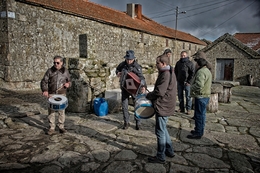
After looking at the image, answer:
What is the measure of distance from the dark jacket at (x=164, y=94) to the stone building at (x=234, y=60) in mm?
16915

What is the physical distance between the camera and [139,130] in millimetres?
4695

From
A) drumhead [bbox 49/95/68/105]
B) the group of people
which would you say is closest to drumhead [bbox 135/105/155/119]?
the group of people

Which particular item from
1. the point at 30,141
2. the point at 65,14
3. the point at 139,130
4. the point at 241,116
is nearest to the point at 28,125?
the point at 30,141

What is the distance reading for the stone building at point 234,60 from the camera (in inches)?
651

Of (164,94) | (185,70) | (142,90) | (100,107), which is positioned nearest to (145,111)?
(164,94)

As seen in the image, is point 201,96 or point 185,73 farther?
point 185,73

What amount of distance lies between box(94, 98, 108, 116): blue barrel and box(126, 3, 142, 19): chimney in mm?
19112

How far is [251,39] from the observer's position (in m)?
25.6

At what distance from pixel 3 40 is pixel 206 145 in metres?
10.7

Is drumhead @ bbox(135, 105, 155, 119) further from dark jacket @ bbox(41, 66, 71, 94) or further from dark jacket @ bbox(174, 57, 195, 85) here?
dark jacket @ bbox(174, 57, 195, 85)

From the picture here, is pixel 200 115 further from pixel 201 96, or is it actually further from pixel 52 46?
pixel 52 46

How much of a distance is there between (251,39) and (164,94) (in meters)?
28.8

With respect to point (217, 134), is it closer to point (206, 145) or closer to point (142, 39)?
point (206, 145)

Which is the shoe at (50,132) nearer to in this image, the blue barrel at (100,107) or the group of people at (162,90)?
the group of people at (162,90)
